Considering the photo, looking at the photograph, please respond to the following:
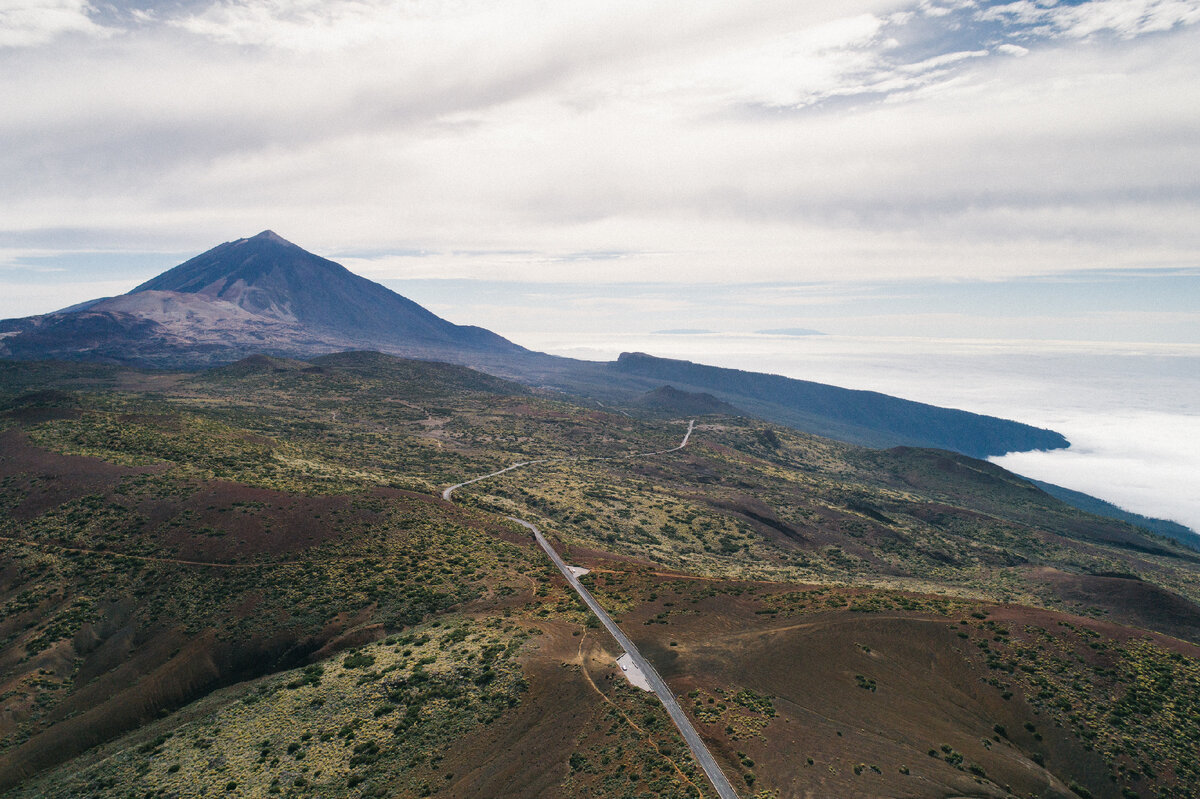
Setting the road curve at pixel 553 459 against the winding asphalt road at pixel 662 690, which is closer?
the winding asphalt road at pixel 662 690

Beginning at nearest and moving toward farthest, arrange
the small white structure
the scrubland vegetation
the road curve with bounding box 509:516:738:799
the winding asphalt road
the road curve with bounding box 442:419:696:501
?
the road curve with bounding box 509:516:738:799 → the winding asphalt road → the scrubland vegetation → the small white structure → the road curve with bounding box 442:419:696:501

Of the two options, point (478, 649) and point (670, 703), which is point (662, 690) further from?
point (478, 649)

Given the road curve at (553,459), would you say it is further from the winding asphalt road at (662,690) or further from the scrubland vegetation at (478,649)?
the winding asphalt road at (662,690)

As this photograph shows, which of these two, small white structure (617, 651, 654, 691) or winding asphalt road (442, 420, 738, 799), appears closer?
winding asphalt road (442, 420, 738, 799)

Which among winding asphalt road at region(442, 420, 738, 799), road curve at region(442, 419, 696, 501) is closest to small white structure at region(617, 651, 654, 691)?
winding asphalt road at region(442, 420, 738, 799)

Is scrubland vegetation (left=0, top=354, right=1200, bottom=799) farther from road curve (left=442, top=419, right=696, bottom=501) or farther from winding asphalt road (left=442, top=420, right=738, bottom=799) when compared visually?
road curve (left=442, top=419, right=696, bottom=501)

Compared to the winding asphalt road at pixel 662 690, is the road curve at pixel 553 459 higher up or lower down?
lower down

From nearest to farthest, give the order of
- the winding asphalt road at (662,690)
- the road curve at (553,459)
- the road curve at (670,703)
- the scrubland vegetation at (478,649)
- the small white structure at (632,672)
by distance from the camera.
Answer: the road curve at (670,703) → the winding asphalt road at (662,690) → the scrubland vegetation at (478,649) → the small white structure at (632,672) → the road curve at (553,459)

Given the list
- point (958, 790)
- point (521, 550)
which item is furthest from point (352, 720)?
point (958, 790)

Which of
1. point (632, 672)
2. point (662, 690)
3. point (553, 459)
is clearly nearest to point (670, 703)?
point (662, 690)

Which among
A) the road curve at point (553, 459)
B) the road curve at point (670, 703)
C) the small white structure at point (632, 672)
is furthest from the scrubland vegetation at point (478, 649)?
the road curve at point (553, 459)

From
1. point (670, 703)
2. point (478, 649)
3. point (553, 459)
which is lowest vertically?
point (553, 459)

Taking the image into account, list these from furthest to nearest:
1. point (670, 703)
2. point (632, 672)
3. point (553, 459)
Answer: point (553, 459)
point (632, 672)
point (670, 703)
